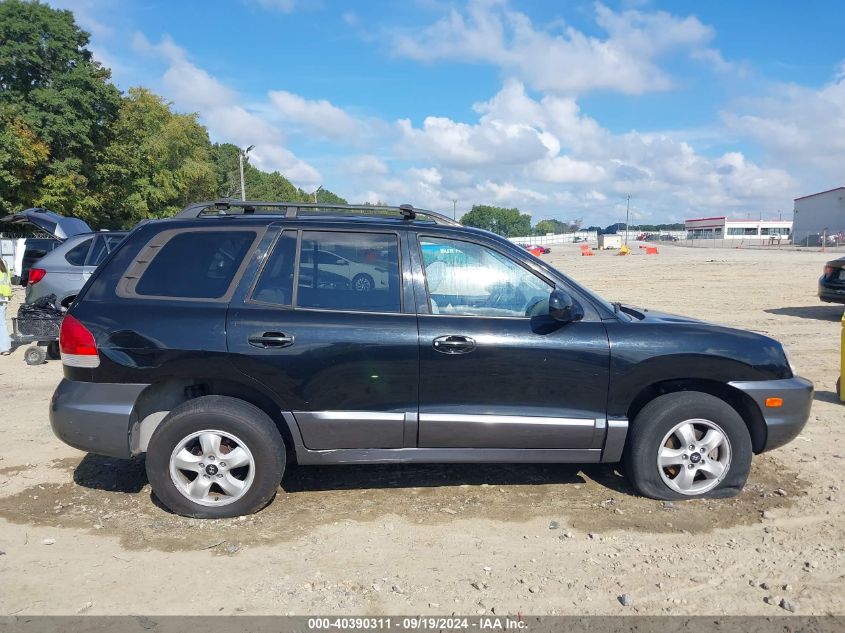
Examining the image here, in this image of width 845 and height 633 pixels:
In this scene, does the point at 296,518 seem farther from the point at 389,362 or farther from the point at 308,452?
the point at 389,362

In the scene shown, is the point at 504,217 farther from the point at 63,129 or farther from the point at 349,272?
the point at 349,272

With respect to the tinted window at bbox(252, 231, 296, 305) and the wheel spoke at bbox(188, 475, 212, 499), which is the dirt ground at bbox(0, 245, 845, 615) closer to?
the wheel spoke at bbox(188, 475, 212, 499)

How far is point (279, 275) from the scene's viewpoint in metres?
4.06

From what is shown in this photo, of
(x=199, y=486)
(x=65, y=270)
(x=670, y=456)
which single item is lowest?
(x=199, y=486)

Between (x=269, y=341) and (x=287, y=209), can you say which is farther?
(x=287, y=209)

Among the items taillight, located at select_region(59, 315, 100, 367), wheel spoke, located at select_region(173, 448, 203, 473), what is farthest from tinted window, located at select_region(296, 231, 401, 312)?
taillight, located at select_region(59, 315, 100, 367)

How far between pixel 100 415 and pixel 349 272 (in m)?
1.77

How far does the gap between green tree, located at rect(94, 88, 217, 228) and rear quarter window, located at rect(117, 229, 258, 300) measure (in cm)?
3483

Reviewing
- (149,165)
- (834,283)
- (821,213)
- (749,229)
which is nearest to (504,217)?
(749,229)

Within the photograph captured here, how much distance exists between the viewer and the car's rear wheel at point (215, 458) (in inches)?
Answer: 153

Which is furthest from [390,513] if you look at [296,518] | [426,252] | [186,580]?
[426,252]

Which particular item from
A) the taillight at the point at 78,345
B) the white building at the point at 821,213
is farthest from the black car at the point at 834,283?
the white building at the point at 821,213

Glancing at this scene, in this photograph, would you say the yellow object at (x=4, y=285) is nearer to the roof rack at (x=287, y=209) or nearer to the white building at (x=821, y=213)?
the roof rack at (x=287, y=209)

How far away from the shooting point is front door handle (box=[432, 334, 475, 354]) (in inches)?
154
